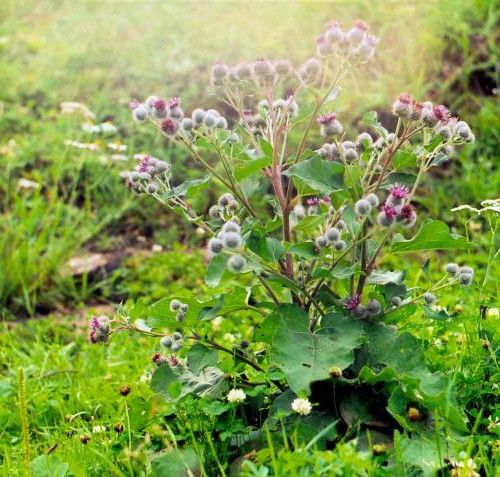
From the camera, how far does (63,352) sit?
109 inches

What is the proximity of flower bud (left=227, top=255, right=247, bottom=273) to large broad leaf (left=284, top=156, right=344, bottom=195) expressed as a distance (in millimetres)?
250

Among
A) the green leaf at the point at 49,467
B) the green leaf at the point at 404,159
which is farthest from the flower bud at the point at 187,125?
the green leaf at the point at 49,467

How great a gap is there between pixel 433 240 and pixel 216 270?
460mm

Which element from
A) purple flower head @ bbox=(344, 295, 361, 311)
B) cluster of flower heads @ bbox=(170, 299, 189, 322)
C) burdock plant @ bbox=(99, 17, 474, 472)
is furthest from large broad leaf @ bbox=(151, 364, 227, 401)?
purple flower head @ bbox=(344, 295, 361, 311)

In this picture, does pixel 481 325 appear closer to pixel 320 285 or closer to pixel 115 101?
pixel 320 285

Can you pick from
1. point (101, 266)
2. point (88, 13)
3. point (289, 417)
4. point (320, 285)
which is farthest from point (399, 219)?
point (88, 13)

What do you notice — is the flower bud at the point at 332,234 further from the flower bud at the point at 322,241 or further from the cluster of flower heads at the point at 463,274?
the cluster of flower heads at the point at 463,274

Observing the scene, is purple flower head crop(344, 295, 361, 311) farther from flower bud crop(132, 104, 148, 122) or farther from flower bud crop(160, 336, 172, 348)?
flower bud crop(132, 104, 148, 122)

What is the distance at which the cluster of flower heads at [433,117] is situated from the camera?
168 cm

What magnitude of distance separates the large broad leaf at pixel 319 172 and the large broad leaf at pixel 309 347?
273mm

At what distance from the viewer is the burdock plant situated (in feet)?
5.41

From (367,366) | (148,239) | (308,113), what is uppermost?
(308,113)

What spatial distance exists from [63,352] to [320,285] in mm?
1271

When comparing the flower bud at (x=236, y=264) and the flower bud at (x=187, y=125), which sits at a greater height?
the flower bud at (x=187, y=125)
